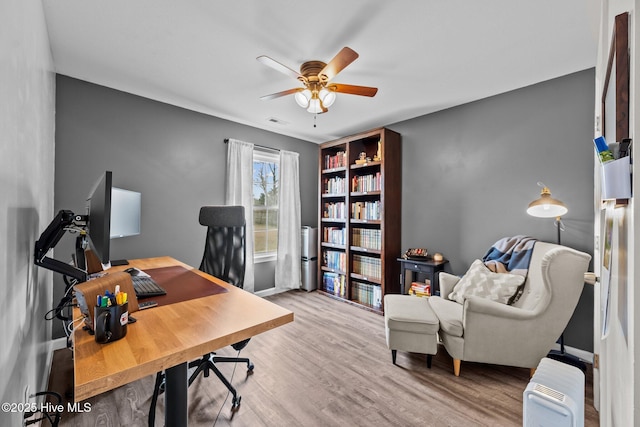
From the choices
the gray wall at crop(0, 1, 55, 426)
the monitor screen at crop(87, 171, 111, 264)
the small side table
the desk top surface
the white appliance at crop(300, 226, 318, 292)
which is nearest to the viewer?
the desk top surface

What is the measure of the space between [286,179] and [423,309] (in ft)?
8.92

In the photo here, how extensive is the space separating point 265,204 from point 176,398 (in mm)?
3044

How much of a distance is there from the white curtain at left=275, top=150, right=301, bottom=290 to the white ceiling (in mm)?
1420

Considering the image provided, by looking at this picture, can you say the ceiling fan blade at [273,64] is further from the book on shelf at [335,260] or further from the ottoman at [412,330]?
the book on shelf at [335,260]

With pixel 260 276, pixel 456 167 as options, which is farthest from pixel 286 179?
pixel 456 167

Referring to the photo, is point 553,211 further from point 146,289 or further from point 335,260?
point 146,289

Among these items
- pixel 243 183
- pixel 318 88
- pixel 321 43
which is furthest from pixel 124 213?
pixel 321 43

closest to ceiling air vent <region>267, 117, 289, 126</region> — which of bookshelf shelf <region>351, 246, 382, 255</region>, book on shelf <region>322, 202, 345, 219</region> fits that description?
book on shelf <region>322, 202, 345, 219</region>

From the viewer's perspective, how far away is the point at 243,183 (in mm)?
3619

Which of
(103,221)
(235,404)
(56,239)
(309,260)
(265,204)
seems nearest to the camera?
(103,221)

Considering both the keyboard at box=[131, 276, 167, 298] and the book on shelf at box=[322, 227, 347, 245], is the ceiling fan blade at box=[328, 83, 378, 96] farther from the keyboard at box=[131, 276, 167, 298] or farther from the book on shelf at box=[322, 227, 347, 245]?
the book on shelf at box=[322, 227, 347, 245]

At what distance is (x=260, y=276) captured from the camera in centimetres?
398

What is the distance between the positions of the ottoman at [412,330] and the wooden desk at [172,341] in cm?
134

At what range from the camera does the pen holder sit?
3.02 ft
